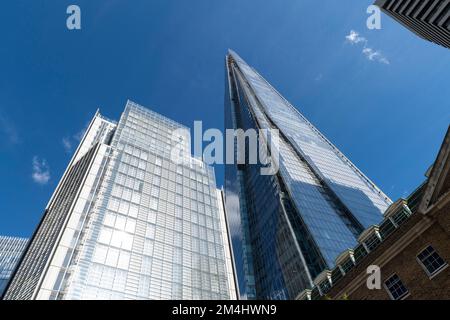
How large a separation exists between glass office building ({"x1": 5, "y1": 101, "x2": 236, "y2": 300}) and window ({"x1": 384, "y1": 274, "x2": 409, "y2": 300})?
25.5m

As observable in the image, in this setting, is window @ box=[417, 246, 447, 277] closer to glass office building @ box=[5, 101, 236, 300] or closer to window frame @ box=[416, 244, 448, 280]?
window frame @ box=[416, 244, 448, 280]

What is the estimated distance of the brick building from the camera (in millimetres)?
23812

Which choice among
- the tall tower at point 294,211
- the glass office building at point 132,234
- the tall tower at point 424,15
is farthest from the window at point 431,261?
the tall tower at point 424,15

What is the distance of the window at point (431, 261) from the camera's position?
23.5 m

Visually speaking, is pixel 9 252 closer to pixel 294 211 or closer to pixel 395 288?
pixel 294 211

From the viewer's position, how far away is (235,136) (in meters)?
180

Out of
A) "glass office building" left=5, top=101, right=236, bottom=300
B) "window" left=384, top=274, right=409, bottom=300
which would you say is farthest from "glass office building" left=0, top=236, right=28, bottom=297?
"window" left=384, top=274, right=409, bottom=300

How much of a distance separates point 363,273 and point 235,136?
153m

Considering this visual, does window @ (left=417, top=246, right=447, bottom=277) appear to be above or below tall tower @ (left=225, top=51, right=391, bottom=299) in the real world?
below

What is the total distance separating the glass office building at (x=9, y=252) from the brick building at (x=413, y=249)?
436 feet

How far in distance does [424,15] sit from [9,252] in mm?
161048

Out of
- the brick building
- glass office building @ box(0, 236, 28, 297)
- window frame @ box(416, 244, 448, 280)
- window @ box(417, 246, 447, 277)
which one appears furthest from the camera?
glass office building @ box(0, 236, 28, 297)

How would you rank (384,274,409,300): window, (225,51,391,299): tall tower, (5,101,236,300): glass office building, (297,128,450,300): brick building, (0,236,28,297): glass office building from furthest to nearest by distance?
(0,236,28,297): glass office building, (225,51,391,299): tall tower, (5,101,236,300): glass office building, (384,274,409,300): window, (297,128,450,300): brick building

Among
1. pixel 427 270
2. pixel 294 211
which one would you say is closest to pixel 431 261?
pixel 427 270
